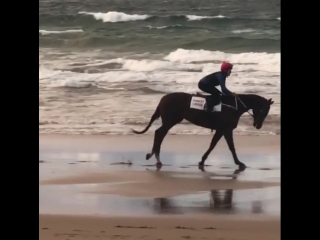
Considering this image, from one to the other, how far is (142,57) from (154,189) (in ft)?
3.04

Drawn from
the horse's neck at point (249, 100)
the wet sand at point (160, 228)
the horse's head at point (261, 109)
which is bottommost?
the wet sand at point (160, 228)

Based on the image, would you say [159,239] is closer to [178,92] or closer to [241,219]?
[241,219]

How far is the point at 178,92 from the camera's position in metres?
3.50

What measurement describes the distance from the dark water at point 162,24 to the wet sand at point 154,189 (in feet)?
2.18

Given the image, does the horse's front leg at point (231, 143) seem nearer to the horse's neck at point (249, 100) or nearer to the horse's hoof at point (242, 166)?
the horse's hoof at point (242, 166)

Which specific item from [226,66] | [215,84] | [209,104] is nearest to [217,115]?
[209,104]

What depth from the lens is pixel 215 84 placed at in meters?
3.46

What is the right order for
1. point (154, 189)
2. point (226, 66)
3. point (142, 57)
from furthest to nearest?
point (142, 57) < point (226, 66) < point (154, 189)

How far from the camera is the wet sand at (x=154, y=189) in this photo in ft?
10.7

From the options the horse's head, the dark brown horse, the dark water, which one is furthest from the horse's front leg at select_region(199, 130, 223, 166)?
the dark water

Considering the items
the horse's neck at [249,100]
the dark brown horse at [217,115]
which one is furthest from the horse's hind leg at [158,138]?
the horse's neck at [249,100]

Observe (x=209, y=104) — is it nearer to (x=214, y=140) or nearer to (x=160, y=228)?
(x=214, y=140)

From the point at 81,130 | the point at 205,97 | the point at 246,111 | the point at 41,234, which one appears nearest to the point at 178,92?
the point at 205,97
